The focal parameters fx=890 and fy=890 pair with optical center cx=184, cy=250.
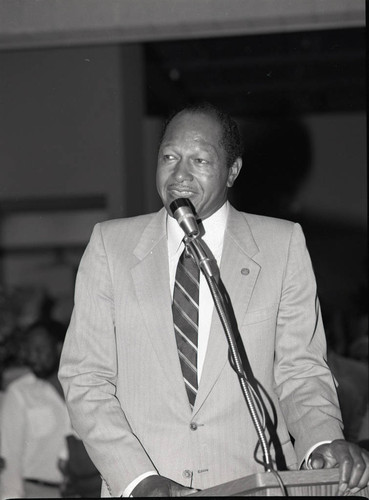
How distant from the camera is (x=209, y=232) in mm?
2266

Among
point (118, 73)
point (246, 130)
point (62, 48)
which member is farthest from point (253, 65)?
point (62, 48)

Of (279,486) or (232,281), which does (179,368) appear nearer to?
(232,281)

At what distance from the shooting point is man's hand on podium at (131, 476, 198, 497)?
6.01 ft

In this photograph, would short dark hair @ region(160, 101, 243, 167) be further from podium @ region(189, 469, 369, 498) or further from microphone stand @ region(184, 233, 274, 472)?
podium @ region(189, 469, 369, 498)

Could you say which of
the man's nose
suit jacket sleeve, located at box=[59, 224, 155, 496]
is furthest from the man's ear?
suit jacket sleeve, located at box=[59, 224, 155, 496]

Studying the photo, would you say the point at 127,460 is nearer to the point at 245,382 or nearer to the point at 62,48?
the point at 245,382

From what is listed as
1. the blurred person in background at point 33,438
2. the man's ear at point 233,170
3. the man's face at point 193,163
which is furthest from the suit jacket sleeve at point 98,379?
the blurred person in background at point 33,438

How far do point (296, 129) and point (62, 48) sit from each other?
1610 millimetres

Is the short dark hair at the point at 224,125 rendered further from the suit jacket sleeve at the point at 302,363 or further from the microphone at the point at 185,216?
the microphone at the point at 185,216

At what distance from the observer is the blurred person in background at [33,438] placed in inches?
188

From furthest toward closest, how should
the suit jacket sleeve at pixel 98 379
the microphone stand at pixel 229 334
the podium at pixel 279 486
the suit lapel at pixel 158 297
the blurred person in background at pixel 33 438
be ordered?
the blurred person in background at pixel 33 438, the suit lapel at pixel 158 297, the suit jacket sleeve at pixel 98 379, the microphone stand at pixel 229 334, the podium at pixel 279 486

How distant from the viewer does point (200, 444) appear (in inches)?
83.4

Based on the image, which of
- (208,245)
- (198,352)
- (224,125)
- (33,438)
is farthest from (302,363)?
(33,438)

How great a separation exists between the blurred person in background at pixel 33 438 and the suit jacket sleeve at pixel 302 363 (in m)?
2.88
